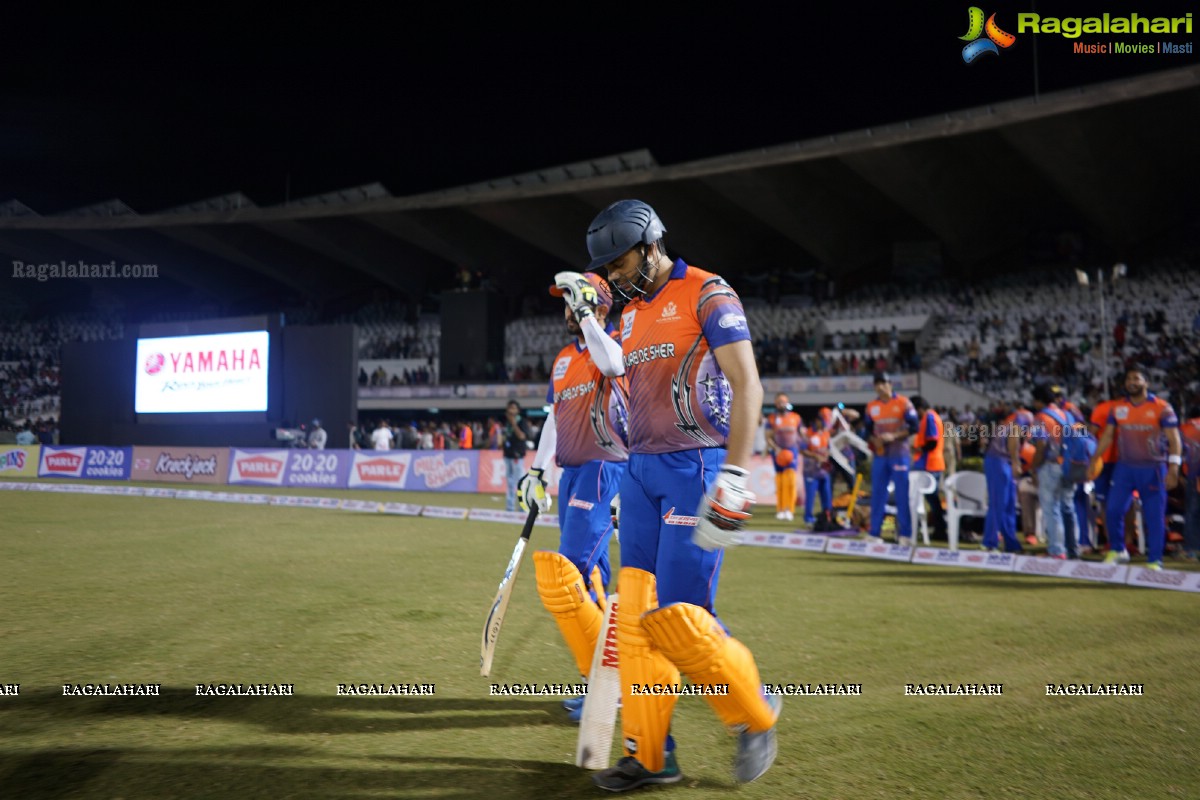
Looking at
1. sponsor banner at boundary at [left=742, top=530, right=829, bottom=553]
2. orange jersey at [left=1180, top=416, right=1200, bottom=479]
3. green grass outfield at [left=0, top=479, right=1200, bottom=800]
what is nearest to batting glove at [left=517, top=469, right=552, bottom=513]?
green grass outfield at [left=0, top=479, right=1200, bottom=800]

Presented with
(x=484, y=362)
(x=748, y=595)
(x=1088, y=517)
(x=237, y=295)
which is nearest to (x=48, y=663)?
(x=748, y=595)

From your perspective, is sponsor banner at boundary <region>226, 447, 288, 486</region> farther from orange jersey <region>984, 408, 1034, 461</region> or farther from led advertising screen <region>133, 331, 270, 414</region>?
orange jersey <region>984, 408, 1034, 461</region>

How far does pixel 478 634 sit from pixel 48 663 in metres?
2.67

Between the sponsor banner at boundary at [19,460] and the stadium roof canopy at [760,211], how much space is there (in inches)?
906

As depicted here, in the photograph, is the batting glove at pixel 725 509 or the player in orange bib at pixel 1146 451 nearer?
the batting glove at pixel 725 509

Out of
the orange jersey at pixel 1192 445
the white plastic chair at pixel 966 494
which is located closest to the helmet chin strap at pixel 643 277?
the white plastic chair at pixel 966 494

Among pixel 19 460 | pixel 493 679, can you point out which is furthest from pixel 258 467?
Answer: pixel 493 679

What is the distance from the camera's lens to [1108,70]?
39156 millimetres

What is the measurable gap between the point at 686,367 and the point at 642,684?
1284 millimetres

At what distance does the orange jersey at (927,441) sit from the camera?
1159 cm

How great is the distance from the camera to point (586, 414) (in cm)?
Answer: 459

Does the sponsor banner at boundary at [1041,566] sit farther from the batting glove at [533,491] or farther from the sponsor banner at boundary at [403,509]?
the sponsor banner at boundary at [403,509]

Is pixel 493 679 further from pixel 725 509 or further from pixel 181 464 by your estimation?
pixel 181 464

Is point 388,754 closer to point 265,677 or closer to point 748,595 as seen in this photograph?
point 265,677
